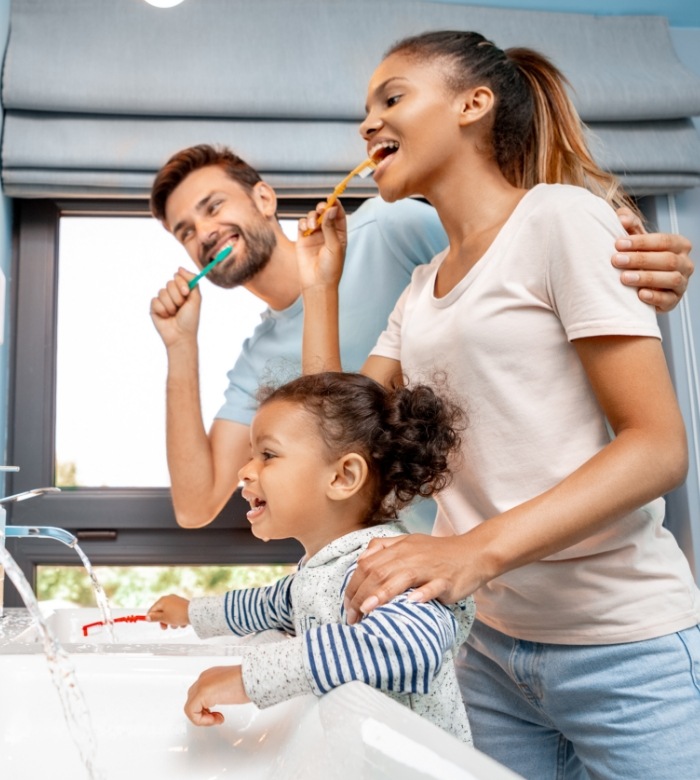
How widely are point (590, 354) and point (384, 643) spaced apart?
1.18ft

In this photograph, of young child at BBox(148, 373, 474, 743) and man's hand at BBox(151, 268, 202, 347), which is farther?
man's hand at BBox(151, 268, 202, 347)

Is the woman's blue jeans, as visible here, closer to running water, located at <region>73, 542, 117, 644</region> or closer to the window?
running water, located at <region>73, 542, 117, 644</region>

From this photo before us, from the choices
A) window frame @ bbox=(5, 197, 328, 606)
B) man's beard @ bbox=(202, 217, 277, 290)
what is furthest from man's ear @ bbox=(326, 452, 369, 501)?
window frame @ bbox=(5, 197, 328, 606)

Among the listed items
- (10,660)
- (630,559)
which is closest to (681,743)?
(630,559)

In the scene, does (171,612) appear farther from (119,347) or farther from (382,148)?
(119,347)

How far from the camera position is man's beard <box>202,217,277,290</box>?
1776mm

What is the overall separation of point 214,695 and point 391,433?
0.38 meters

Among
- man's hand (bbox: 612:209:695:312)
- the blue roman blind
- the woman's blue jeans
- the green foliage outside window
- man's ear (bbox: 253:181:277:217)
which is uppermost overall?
the blue roman blind

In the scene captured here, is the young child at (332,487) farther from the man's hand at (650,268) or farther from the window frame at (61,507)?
the window frame at (61,507)

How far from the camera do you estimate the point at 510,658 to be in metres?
0.94

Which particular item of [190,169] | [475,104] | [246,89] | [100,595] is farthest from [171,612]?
[246,89]

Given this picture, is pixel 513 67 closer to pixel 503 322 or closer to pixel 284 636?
pixel 503 322

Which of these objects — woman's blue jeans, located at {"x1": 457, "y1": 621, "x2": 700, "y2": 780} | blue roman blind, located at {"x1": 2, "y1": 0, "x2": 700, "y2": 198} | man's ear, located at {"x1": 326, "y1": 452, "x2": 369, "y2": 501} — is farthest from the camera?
blue roman blind, located at {"x1": 2, "y1": 0, "x2": 700, "y2": 198}

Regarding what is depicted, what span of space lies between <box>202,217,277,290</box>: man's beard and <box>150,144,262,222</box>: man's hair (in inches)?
3.8
